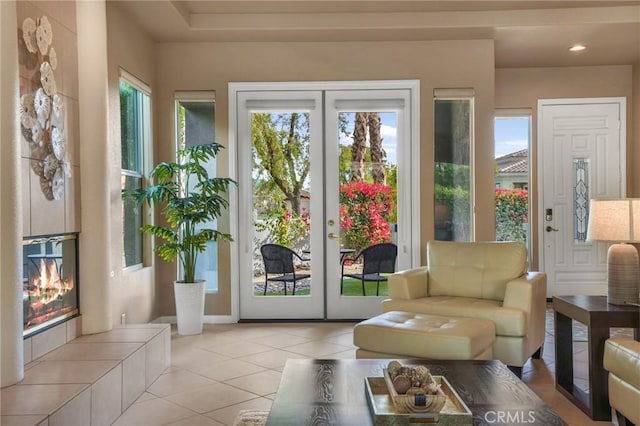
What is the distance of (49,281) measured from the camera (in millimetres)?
2994

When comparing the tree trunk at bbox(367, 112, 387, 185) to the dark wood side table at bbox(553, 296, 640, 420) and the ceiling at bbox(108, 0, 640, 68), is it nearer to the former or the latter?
the ceiling at bbox(108, 0, 640, 68)

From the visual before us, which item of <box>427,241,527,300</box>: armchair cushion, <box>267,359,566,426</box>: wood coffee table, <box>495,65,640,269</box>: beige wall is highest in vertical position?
<box>495,65,640,269</box>: beige wall

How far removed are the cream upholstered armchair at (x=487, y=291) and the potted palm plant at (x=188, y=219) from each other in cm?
177

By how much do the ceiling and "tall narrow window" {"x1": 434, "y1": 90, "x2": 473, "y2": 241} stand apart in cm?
72

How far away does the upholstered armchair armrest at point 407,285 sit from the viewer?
372cm

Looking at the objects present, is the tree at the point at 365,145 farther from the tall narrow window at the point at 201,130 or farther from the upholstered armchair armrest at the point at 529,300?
the upholstered armchair armrest at the point at 529,300

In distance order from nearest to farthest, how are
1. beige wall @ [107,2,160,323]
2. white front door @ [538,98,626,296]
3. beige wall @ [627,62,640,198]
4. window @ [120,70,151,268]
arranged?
beige wall @ [107,2,160,323] → window @ [120,70,151,268] → beige wall @ [627,62,640,198] → white front door @ [538,98,626,296]

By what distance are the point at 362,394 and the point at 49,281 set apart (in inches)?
81.1

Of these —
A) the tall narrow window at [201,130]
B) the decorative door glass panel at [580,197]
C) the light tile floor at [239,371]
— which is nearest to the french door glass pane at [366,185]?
the light tile floor at [239,371]

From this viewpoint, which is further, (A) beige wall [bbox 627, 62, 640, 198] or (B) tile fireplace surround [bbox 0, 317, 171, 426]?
(A) beige wall [bbox 627, 62, 640, 198]

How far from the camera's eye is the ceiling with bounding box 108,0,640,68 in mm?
4445

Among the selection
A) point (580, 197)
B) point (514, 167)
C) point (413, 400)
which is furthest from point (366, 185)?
point (413, 400)

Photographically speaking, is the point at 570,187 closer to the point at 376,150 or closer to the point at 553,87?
the point at 553,87

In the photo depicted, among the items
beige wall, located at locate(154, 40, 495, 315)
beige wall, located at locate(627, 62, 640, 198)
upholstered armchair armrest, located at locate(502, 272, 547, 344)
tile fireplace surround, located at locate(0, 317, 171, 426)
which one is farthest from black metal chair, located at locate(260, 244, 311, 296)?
beige wall, located at locate(627, 62, 640, 198)
